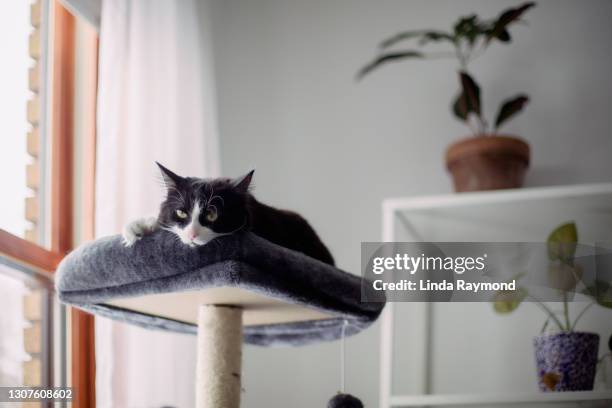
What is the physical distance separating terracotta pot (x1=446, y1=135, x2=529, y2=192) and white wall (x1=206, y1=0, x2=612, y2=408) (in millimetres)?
170

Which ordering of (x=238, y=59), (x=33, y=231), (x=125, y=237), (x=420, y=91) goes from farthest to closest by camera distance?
Result: (x=238, y=59), (x=420, y=91), (x=33, y=231), (x=125, y=237)

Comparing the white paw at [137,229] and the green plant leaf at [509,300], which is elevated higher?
the white paw at [137,229]

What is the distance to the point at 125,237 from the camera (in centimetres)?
116

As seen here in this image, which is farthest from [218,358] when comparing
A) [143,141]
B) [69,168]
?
[69,168]

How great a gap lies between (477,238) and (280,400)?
2.36 feet

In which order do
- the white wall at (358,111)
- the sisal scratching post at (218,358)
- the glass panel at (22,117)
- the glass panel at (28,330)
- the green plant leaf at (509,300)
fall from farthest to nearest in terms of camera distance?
the white wall at (358,111)
the green plant leaf at (509,300)
the glass panel at (22,117)
the glass panel at (28,330)
the sisal scratching post at (218,358)

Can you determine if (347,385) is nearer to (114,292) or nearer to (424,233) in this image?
(424,233)

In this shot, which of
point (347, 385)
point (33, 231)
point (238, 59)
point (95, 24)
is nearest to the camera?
point (33, 231)

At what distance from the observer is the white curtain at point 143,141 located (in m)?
1.62

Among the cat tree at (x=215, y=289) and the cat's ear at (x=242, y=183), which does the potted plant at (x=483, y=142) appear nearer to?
the cat tree at (x=215, y=289)

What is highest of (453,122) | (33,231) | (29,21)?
(29,21)

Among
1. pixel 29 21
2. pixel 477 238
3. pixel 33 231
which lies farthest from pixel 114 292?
pixel 477 238

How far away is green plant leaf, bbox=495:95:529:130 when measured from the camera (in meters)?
1.92

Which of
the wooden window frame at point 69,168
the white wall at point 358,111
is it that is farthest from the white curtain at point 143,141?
the white wall at point 358,111
